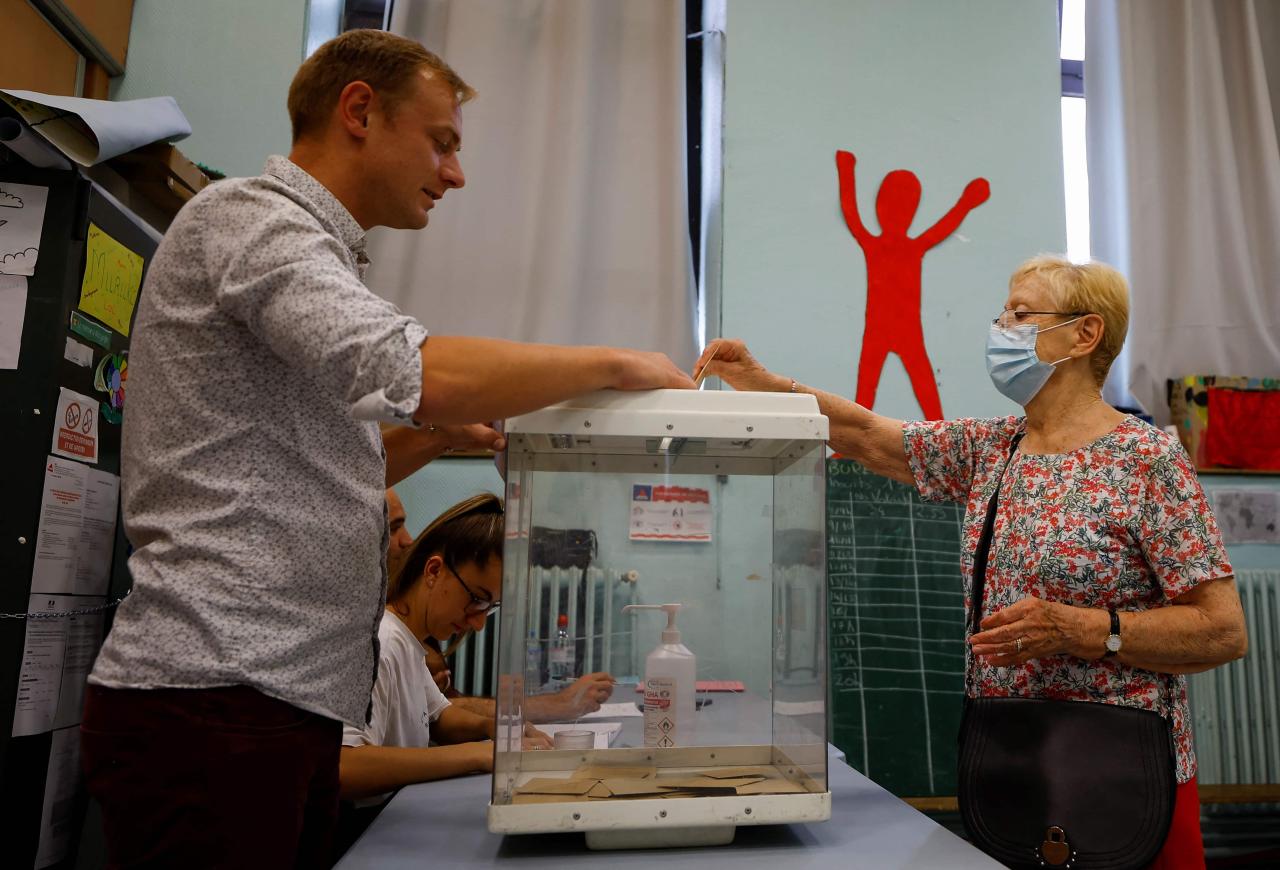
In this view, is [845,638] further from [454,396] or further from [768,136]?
[454,396]

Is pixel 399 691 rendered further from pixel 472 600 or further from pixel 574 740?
pixel 574 740

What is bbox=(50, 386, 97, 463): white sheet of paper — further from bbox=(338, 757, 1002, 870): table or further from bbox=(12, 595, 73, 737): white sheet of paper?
bbox=(338, 757, 1002, 870): table

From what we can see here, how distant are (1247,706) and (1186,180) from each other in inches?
70.9

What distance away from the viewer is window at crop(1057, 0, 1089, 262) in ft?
10.8

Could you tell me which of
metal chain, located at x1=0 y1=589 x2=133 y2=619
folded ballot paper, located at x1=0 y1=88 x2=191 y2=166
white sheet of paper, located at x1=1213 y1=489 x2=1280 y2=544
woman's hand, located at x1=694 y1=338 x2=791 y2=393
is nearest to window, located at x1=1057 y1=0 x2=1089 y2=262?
white sheet of paper, located at x1=1213 y1=489 x2=1280 y2=544

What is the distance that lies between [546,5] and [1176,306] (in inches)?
94.3

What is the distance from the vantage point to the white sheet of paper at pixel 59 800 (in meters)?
1.64

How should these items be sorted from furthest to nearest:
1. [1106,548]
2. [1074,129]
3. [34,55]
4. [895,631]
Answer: [1074,129], [895,631], [34,55], [1106,548]

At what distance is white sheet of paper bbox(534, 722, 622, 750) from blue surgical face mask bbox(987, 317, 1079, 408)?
935mm

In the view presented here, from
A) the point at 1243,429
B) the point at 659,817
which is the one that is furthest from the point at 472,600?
the point at 1243,429

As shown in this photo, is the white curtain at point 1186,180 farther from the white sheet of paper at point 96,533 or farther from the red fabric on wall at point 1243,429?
→ the white sheet of paper at point 96,533

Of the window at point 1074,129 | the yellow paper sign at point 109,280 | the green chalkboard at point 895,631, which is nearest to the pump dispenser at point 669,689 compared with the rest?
the yellow paper sign at point 109,280

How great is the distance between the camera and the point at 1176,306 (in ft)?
10.4

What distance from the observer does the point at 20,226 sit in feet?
5.31
